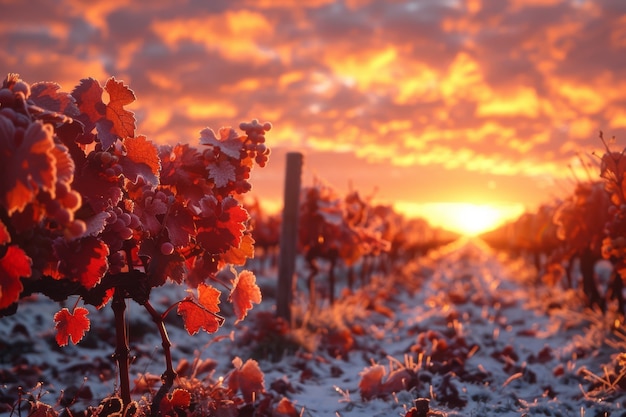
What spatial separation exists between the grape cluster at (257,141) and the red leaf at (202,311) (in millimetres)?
778

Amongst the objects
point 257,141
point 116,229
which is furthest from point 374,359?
point 116,229

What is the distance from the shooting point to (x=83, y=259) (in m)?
2.01

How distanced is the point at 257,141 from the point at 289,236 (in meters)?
3.95

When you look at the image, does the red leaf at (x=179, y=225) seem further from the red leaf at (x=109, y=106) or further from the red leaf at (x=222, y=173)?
the red leaf at (x=109, y=106)

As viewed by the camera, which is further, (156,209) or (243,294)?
(243,294)

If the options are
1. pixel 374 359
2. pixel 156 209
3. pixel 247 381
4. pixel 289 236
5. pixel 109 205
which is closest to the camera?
pixel 109 205

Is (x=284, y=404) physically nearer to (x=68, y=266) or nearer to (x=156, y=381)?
(x=156, y=381)

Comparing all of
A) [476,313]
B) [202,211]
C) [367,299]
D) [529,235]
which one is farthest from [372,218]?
[202,211]

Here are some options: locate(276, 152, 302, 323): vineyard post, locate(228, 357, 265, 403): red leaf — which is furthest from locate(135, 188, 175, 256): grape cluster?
locate(276, 152, 302, 323): vineyard post

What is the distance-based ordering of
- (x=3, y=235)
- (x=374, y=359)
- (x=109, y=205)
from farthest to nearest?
(x=374, y=359) < (x=109, y=205) < (x=3, y=235)

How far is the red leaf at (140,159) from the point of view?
226 cm

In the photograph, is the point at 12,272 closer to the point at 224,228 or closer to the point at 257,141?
the point at 224,228

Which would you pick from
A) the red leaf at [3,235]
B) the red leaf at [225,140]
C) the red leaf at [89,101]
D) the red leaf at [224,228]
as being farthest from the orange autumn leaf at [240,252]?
the red leaf at [3,235]

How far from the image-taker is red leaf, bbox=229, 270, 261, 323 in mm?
2699
